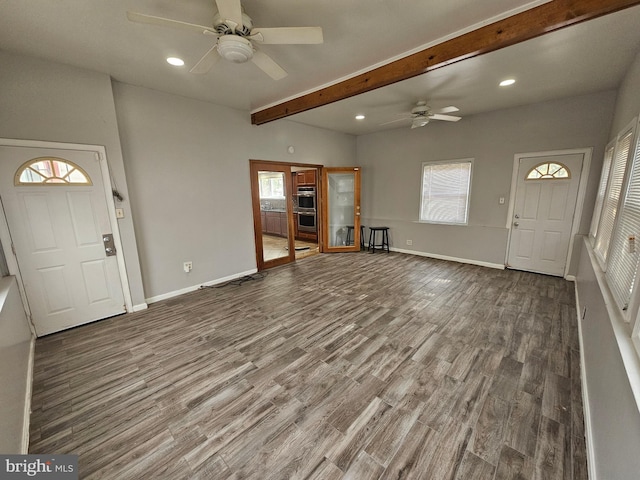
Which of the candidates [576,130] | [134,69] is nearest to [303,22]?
[134,69]

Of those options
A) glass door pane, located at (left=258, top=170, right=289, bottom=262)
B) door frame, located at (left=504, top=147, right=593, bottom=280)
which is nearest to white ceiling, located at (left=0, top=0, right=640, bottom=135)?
door frame, located at (left=504, top=147, right=593, bottom=280)

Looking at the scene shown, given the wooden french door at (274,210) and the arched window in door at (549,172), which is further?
the wooden french door at (274,210)

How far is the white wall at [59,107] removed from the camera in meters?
2.45

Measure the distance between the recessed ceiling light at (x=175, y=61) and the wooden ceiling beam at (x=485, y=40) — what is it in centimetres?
162

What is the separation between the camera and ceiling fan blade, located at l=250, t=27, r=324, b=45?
70.6 inches

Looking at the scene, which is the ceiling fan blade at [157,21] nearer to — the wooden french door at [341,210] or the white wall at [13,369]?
the white wall at [13,369]

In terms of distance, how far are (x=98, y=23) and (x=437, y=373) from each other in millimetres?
4001

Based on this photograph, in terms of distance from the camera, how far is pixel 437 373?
6.99 feet

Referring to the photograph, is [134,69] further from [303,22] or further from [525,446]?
[525,446]

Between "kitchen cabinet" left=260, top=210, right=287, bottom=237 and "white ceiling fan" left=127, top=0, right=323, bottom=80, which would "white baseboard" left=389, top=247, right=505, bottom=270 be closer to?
"kitchen cabinet" left=260, top=210, right=287, bottom=237

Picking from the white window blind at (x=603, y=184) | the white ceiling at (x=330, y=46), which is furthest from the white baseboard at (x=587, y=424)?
the white ceiling at (x=330, y=46)

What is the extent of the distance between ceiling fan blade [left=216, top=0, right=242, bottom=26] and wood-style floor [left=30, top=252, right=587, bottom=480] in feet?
8.80

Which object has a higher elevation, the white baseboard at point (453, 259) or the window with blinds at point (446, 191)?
the window with blinds at point (446, 191)

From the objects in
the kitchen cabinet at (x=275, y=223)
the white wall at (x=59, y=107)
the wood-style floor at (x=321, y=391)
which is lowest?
the wood-style floor at (x=321, y=391)
